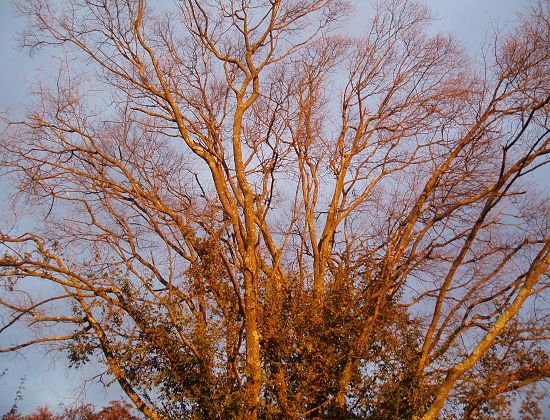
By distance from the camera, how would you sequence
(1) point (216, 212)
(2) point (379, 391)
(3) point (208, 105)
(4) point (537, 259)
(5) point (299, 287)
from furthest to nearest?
(3) point (208, 105) → (1) point (216, 212) → (5) point (299, 287) → (2) point (379, 391) → (4) point (537, 259)

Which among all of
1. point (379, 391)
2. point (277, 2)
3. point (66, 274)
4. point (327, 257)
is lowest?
point (379, 391)

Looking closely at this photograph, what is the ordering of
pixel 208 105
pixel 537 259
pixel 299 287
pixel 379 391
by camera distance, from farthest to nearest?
pixel 208 105
pixel 299 287
pixel 379 391
pixel 537 259

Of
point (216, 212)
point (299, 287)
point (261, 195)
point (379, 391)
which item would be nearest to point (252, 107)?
point (261, 195)

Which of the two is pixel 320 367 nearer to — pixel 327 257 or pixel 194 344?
pixel 194 344

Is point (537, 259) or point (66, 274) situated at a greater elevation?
point (66, 274)

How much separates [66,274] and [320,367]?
4880 millimetres

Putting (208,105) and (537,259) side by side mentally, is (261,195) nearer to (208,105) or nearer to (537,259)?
(208,105)

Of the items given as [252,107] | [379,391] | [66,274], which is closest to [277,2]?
[252,107]

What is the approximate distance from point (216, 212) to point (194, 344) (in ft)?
9.92

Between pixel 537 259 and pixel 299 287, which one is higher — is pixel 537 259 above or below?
below

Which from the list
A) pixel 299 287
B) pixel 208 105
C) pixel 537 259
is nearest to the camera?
pixel 537 259

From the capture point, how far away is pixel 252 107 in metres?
14.2

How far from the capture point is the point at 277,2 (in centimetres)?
1242

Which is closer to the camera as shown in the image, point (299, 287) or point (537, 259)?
point (537, 259)
